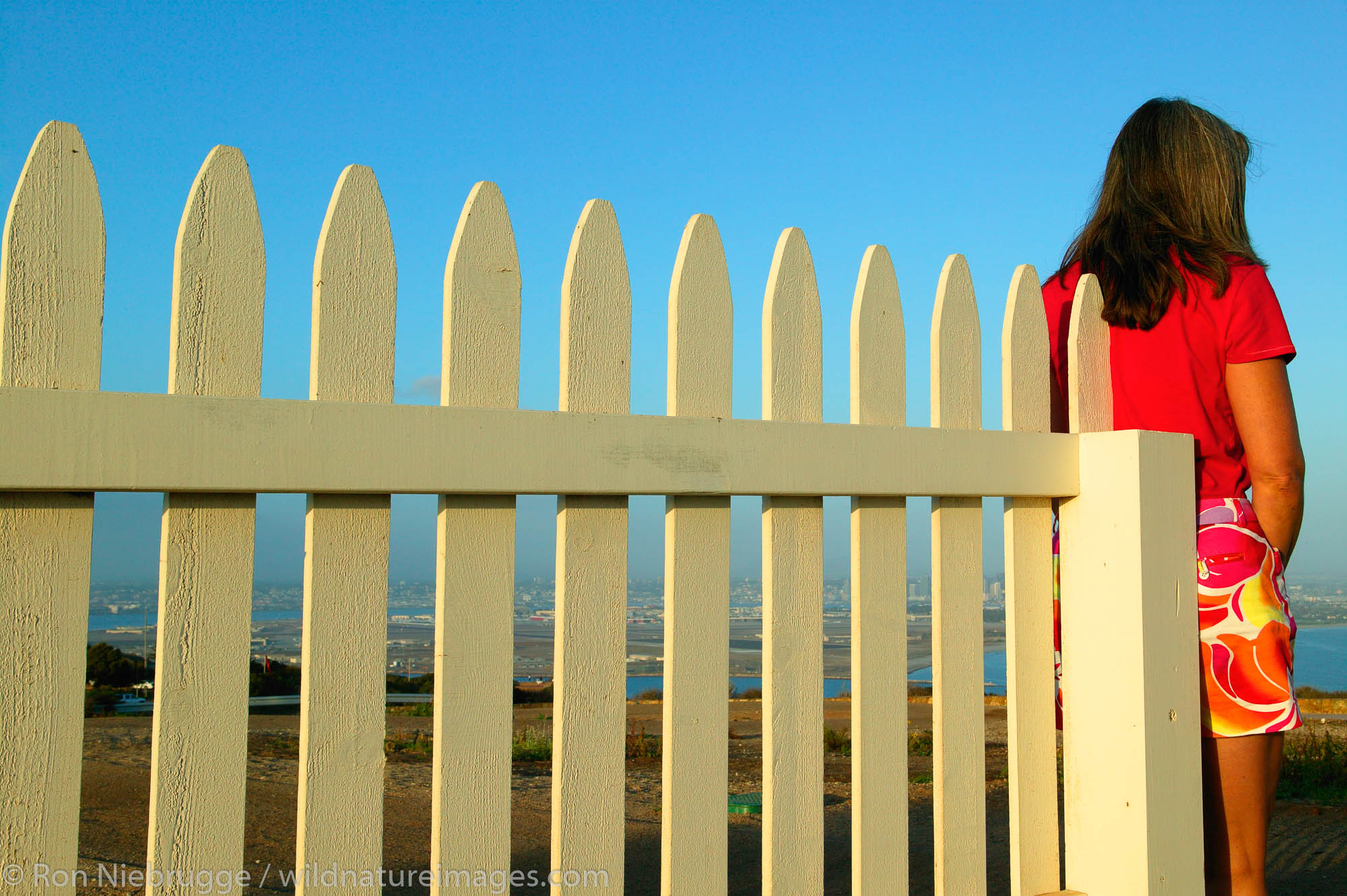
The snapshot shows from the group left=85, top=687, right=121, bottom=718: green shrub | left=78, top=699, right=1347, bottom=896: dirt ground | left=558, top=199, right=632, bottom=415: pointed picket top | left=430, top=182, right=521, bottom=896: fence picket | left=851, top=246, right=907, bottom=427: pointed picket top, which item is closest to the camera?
left=430, top=182, right=521, bottom=896: fence picket

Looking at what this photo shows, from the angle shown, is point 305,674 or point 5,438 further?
point 305,674

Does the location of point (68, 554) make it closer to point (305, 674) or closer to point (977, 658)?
point (305, 674)

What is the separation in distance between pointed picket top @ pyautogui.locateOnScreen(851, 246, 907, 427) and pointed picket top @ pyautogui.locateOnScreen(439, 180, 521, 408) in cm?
70

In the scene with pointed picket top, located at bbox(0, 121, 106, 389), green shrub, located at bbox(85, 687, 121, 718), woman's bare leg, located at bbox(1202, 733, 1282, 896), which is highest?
pointed picket top, located at bbox(0, 121, 106, 389)

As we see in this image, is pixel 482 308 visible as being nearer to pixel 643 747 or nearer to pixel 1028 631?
pixel 1028 631

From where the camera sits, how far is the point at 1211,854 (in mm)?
1990

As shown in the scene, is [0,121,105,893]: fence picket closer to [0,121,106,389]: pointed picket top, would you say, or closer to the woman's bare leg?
[0,121,106,389]: pointed picket top

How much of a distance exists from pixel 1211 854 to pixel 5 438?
2425mm

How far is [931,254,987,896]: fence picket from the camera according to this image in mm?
1822

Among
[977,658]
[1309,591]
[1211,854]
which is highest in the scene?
[977,658]

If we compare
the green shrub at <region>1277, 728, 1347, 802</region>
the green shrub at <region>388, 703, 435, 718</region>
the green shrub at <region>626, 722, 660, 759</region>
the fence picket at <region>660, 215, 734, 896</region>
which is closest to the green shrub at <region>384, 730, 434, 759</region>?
the green shrub at <region>388, 703, 435, 718</region>

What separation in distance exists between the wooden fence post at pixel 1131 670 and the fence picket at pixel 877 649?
0.42 metres

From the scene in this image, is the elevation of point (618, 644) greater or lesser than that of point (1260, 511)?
lesser

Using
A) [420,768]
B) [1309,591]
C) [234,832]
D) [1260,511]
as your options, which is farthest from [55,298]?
[1309,591]
